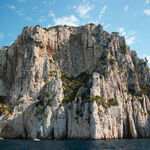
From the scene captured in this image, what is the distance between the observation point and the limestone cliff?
56656mm

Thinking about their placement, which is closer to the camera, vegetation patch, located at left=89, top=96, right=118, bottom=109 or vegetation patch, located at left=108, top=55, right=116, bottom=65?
vegetation patch, located at left=89, top=96, right=118, bottom=109

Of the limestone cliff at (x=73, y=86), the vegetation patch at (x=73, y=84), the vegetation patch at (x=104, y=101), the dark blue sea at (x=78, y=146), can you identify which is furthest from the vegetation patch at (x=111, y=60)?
the dark blue sea at (x=78, y=146)

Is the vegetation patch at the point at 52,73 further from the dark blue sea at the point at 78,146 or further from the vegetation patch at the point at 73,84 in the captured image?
the dark blue sea at the point at 78,146

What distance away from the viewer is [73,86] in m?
72.9

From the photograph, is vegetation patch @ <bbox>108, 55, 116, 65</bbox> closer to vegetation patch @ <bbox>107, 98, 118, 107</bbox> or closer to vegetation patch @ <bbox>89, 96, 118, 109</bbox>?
vegetation patch @ <bbox>107, 98, 118, 107</bbox>

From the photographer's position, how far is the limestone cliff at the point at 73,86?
56.7m

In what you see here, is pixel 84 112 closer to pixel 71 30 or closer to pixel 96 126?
pixel 96 126

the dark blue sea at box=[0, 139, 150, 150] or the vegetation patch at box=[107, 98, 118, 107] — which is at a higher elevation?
the vegetation patch at box=[107, 98, 118, 107]

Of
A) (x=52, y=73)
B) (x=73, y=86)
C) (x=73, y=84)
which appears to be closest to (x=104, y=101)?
(x=73, y=86)

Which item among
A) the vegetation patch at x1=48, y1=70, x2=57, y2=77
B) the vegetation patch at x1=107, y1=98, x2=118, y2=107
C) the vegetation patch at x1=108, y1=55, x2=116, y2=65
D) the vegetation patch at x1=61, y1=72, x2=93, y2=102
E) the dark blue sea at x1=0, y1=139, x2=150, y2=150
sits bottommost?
the dark blue sea at x1=0, y1=139, x2=150, y2=150

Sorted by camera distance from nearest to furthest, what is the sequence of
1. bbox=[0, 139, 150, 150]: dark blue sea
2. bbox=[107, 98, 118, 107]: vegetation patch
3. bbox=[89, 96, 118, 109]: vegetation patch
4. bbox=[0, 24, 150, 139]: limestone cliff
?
bbox=[0, 139, 150, 150]: dark blue sea, bbox=[0, 24, 150, 139]: limestone cliff, bbox=[89, 96, 118, 109]: vegetation patch, bbox=[107, 98, 118, 107]: vegetation patch

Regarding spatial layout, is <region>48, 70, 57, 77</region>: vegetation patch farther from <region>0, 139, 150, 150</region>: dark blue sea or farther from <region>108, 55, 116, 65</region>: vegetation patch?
<region>0, 139, 150, 150</region>: dark blue sea

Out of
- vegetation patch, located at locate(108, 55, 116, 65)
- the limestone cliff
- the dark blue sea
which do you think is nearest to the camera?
the dark blue sea

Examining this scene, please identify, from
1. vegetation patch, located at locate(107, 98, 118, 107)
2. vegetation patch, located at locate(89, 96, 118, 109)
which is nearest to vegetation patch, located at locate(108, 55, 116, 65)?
vegetation patch, located at locate(107, 98, 118, 107)
